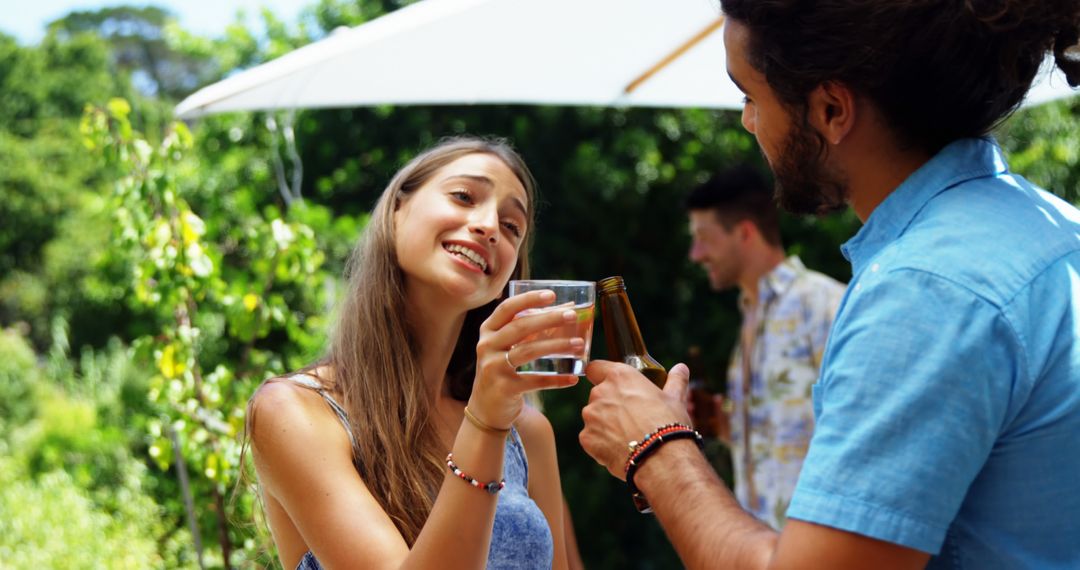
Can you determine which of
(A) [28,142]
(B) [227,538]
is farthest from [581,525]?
(A) [28,142]

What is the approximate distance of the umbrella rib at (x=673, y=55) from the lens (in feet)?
11.9

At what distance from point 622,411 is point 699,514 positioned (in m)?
0.24

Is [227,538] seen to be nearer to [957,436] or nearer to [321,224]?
[321,224]

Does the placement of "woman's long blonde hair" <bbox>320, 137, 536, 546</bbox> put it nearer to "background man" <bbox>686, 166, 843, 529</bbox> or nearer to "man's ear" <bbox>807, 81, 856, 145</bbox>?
"man's ear" <bbox>807, 81, 856, 145</bbox>

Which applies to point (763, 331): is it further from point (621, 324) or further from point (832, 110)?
point (832, 110)

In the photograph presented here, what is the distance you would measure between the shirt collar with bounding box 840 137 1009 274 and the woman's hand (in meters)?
0.48

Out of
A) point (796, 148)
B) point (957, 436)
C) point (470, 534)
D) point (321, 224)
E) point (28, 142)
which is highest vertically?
point (796, 148)

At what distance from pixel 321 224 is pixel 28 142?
1140 inches

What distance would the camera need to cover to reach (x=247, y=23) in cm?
732

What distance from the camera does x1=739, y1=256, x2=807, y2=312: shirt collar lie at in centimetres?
451

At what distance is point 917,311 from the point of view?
4.14 ft

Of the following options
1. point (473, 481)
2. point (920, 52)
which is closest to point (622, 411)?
point (473, 481)

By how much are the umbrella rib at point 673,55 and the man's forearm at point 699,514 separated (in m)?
2.27

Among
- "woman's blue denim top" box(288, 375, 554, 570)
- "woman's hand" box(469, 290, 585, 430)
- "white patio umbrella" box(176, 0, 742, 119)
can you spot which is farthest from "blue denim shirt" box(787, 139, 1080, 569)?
"white patio umbrella" box(176, 0, 742, 119)
